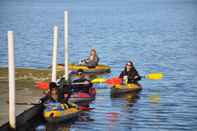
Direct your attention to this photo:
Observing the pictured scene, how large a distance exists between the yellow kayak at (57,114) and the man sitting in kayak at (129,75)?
784 cm

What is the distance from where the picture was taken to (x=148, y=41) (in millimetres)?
77938

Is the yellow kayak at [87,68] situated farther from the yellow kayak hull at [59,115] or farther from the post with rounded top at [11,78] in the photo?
the post with rounded top at [11,78]

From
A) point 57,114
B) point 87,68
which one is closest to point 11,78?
point 57,114

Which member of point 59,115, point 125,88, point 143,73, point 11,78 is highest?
point 11,78

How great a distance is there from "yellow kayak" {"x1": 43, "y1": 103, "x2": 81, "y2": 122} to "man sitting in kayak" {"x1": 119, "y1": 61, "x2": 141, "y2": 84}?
7837 millimetres

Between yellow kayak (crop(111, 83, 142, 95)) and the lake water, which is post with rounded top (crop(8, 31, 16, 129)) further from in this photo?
yellow kayak (crop(111, 83, 142, 95))

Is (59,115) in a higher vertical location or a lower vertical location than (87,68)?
lower

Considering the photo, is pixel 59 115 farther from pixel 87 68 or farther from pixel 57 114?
pixel 87 68

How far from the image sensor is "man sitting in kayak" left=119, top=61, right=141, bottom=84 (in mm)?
33688

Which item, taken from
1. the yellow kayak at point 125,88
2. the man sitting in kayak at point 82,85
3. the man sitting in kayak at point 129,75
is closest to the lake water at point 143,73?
the yellow kayak at point 125,88

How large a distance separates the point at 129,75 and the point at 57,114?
29.8 feet

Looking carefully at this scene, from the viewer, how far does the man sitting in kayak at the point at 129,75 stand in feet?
111

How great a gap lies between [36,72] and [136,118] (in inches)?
409

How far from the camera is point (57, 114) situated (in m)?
25.4
